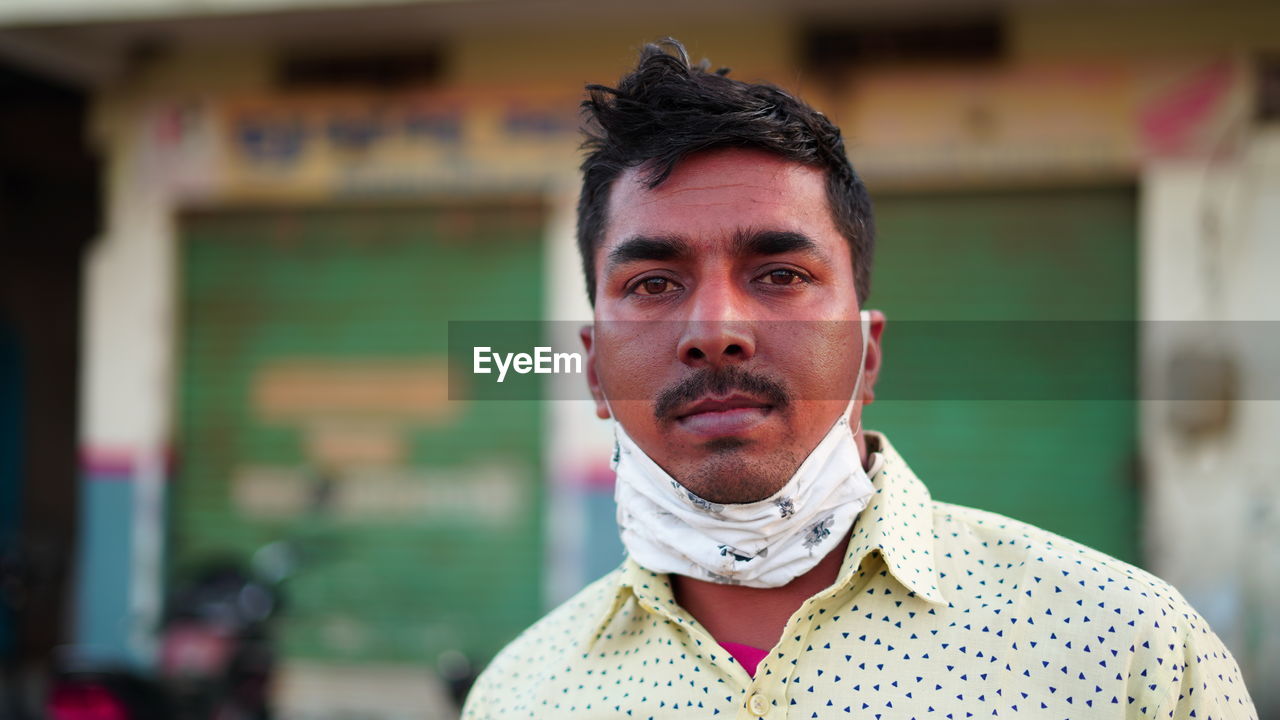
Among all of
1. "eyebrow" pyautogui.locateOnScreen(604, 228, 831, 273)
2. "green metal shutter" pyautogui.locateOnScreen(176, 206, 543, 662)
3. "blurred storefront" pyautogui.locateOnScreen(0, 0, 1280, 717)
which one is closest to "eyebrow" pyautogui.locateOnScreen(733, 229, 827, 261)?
"eyebrow" pyautogui.locateOnScreen(604, 228, 831, 273)

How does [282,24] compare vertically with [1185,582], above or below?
above

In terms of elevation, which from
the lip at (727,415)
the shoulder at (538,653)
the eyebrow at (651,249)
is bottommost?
the shoulder at (538,653)

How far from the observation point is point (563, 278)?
603 cm

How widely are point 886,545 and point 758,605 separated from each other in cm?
22

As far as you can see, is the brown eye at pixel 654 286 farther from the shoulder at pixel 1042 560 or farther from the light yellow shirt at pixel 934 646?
the shoulder at pixel 1042 560

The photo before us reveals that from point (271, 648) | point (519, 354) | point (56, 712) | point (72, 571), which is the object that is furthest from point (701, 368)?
point (72, 571)

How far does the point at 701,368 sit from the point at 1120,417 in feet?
15.6

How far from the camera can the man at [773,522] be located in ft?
4.49

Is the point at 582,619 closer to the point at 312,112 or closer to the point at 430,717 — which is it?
the point at 430,717

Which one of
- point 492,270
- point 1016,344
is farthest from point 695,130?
point 492,270

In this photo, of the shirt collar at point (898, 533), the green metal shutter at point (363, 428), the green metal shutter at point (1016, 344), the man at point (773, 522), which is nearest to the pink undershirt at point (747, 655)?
the man at point (773, 522)

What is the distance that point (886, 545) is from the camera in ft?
4.86

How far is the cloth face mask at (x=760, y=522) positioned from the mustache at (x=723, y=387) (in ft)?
0.37

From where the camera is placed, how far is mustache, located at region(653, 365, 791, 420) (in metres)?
1.51
